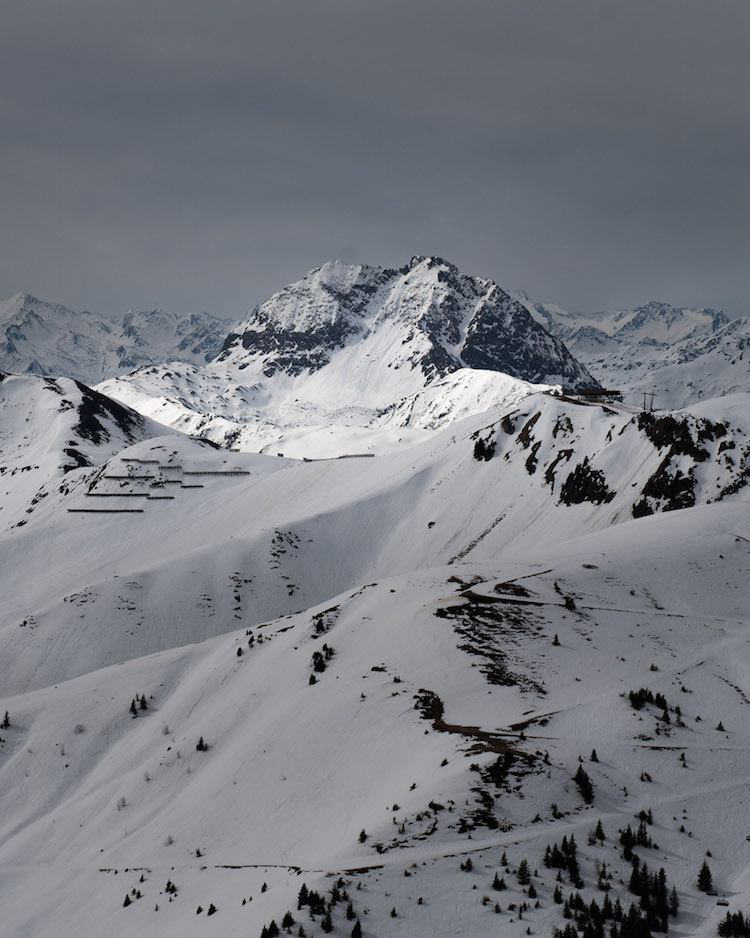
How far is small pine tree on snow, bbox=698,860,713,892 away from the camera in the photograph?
21.1m

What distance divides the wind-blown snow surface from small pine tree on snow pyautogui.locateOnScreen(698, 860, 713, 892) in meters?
0.30

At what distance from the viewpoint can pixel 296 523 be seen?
110688 mm

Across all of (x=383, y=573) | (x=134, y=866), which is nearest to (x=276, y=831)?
(x=134, y=866)

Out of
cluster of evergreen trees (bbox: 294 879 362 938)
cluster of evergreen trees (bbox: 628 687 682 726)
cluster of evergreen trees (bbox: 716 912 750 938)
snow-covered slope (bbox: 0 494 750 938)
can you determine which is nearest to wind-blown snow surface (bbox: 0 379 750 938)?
snow-covered slope (bbox: 0 494 750 938)

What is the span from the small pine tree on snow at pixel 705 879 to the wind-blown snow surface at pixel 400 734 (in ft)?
0.99

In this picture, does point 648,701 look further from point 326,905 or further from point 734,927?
point 326,905

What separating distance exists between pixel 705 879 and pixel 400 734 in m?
15.0

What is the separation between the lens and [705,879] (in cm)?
2122

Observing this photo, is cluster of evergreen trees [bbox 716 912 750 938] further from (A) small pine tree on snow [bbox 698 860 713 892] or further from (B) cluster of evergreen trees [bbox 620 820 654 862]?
(B) cluster of evergreen trees [bbox 620 820 654 862]

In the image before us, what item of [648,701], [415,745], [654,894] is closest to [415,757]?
[415,745]

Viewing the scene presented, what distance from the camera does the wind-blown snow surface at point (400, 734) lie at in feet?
75.1

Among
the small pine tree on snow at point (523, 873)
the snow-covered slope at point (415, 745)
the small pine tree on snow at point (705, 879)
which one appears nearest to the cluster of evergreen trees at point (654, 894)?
the snow-covered slope at point (415, 745)

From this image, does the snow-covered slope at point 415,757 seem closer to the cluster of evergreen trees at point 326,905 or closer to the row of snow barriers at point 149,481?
the cluster of evergreen trees at point 326,905

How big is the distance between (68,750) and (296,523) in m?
65.8
